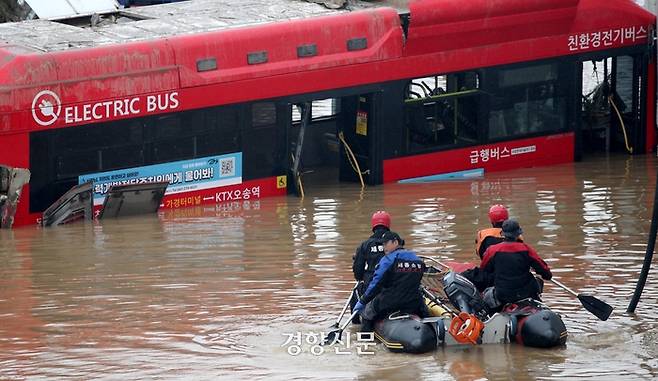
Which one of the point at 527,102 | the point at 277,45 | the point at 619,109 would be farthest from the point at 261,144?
the point at 619,109

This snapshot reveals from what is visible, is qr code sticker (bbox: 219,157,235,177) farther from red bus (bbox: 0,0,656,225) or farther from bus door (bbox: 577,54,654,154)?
bus door (bbox: 577,54,654,154)

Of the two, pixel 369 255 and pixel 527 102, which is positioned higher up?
pixel 527 102

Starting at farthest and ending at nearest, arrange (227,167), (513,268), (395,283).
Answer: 1. (227,167)
2. (513,268)
3. (395,283)

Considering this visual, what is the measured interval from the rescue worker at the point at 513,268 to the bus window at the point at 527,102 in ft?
33.8

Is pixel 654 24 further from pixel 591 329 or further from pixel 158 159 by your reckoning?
pixel 591 329

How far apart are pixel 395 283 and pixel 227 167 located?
8.47 m

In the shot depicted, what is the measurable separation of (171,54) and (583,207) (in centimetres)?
611

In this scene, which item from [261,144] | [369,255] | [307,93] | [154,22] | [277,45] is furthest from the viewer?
[307,93]

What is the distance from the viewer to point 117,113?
69.7ft

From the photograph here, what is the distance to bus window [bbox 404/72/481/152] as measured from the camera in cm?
2409

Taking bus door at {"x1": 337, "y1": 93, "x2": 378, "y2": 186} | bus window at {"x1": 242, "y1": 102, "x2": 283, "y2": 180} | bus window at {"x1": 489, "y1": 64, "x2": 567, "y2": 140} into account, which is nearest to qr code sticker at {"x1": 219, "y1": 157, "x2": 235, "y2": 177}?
bus window at {"x1": 242, "y1": 102, "x2": 283, "y2": 180}

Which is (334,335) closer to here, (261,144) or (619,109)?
(261,144)

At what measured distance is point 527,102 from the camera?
25203 mm

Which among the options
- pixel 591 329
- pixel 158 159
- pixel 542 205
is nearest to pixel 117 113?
pixel 158 159
